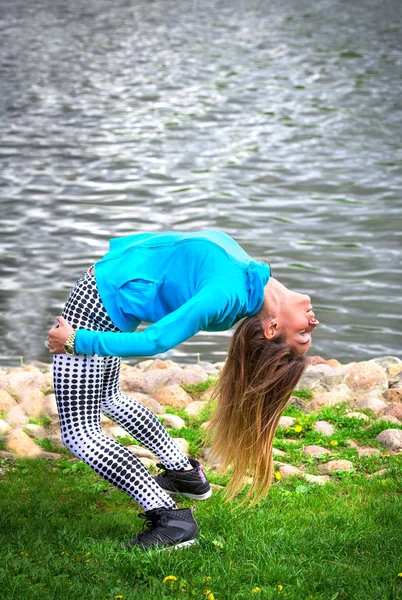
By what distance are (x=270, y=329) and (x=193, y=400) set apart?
258 cm

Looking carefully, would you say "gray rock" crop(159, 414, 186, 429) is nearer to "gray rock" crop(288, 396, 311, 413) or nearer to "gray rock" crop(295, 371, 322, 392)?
"gray rock" crop(288, 396, 311, 413)

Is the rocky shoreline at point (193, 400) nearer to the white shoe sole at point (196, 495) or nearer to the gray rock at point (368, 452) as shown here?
the gray rock at point (368, 452)

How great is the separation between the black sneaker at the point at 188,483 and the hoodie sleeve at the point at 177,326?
121cm

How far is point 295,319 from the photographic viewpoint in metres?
3.71

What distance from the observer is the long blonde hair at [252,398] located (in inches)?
149

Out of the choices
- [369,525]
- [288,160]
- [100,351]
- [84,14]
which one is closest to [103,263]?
[100,351]

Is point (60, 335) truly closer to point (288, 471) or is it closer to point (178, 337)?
point (178, 337)

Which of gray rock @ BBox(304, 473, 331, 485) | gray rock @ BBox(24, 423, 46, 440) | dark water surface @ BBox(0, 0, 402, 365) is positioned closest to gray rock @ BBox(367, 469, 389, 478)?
gray rock @ BBox(304, 473, 331, 485)

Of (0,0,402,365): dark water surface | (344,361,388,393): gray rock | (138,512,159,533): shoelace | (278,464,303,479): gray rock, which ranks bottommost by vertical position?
(0,0,402,365): dark water surface

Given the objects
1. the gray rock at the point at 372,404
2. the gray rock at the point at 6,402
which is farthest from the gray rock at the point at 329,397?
the gray rock at the point at 6,402

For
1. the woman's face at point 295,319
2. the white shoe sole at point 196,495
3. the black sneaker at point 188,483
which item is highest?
the woman's face at point 295,319

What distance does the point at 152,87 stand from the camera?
19438 mm

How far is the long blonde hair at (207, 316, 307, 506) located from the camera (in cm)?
379

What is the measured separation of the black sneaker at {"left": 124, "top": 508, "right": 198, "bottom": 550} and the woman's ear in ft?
3.10
